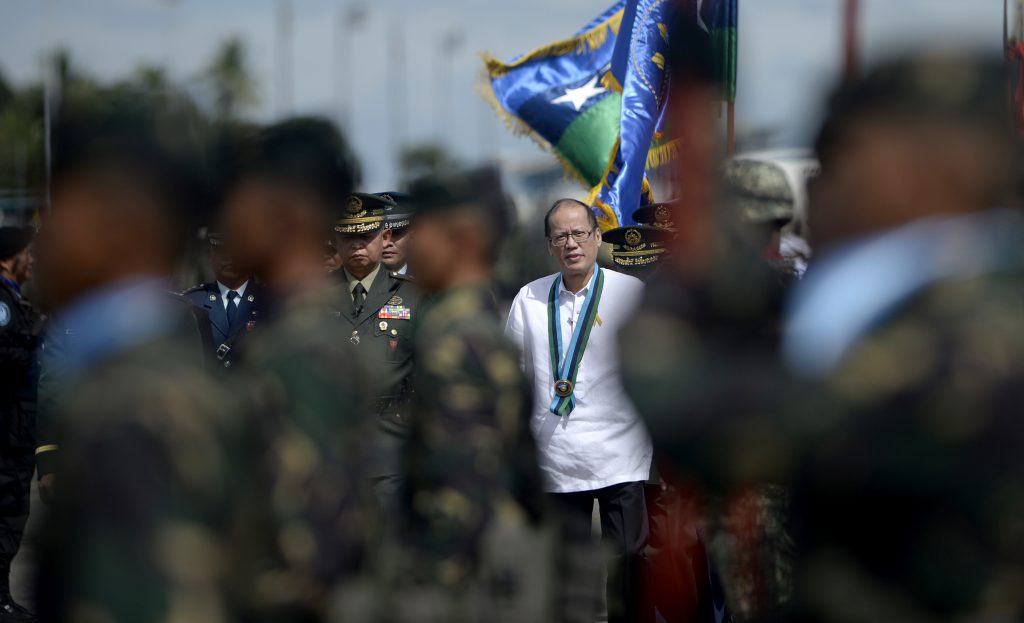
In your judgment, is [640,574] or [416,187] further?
[640,574]

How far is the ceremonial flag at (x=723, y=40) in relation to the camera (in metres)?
1.92

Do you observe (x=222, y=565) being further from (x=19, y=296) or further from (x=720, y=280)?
(x=19, y=296)

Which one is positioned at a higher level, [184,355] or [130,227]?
[130,227]

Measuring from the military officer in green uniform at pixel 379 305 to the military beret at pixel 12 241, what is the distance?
2.37m

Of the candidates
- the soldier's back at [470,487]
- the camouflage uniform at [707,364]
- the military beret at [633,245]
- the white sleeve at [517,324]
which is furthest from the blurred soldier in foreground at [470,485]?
the military beret at [633,245]

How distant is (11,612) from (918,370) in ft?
21.2

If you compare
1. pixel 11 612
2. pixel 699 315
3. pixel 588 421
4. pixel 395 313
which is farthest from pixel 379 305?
pixel 699 315

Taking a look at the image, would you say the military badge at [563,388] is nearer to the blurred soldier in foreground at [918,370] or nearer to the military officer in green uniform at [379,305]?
the military officer in green uniform at [379,305]

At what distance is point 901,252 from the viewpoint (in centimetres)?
219

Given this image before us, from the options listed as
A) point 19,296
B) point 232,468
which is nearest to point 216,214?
point 232,468

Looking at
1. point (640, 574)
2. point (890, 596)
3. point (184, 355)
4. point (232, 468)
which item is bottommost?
point (640, 574)

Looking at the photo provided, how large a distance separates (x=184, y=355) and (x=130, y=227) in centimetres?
28

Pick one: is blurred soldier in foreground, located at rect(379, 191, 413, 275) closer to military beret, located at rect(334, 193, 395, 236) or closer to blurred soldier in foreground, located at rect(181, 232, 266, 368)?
military beret, located at rect(334, 193, 395, 236)

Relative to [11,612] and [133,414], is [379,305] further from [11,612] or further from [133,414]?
[133,414]
